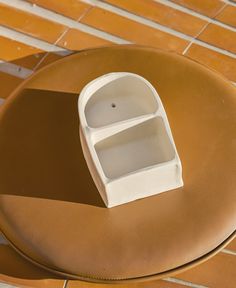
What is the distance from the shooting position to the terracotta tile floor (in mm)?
1384

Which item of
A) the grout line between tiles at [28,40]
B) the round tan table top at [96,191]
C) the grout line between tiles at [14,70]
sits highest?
the grout line between tiles at [28,40]

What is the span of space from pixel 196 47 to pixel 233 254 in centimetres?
66

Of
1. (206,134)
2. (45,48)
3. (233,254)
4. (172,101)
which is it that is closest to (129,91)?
(172,101)

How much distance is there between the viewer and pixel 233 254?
116 cm

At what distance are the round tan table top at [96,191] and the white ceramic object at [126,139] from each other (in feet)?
0.16

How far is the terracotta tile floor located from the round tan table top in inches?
4.3

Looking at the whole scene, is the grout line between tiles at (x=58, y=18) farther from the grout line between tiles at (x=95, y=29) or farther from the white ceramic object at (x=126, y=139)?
the white ceramic object at (x=126, y=139)

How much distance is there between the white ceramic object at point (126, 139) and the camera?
104cm

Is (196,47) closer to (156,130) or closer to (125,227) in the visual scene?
(156,130)

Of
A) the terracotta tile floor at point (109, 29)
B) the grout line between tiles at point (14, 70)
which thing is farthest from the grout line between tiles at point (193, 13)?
the grout line between tiles at point (14, 70)

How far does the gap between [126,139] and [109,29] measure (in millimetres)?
472

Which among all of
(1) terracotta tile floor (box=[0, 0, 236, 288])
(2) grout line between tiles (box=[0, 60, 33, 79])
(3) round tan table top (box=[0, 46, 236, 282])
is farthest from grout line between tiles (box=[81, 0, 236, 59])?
(2) grout line between tiles (box=[0, 60, 33, 79])

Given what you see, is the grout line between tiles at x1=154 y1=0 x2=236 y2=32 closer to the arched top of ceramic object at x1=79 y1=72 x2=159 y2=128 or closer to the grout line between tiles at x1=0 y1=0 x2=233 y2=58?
the grout line between tiles at x1=0 y1=0 x2=233 y2=58

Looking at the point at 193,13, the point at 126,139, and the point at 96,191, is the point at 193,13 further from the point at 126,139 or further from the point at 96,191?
the point at 96,191
